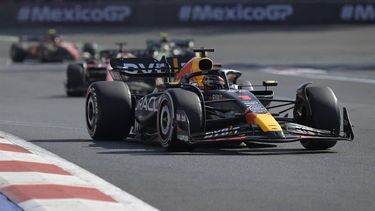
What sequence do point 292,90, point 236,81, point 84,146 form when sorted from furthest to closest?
point 292,90 → point 236,81 → point 84,146

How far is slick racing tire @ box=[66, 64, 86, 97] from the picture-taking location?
22.4 m

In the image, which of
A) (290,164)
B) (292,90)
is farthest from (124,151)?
(292,90)

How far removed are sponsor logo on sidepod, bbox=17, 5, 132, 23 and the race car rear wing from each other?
34.6m

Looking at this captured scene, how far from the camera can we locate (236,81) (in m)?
13.5

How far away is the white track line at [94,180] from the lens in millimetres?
7555

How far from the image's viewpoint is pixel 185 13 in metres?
47.2

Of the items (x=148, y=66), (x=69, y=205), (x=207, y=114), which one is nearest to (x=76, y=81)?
(x=148, y=66)

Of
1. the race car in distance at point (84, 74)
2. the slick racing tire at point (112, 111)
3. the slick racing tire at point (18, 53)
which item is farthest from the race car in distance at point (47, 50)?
the slick racing tire at point (112, 111)

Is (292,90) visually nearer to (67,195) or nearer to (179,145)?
(179,145)

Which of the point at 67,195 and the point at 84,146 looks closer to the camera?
the point at 67,195

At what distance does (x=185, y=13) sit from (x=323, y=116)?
36308 millimetres

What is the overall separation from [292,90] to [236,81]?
32.0 ft

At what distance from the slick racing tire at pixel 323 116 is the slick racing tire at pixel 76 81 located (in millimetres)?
11569

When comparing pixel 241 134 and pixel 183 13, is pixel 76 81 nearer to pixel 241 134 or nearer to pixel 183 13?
pixel 241 134
